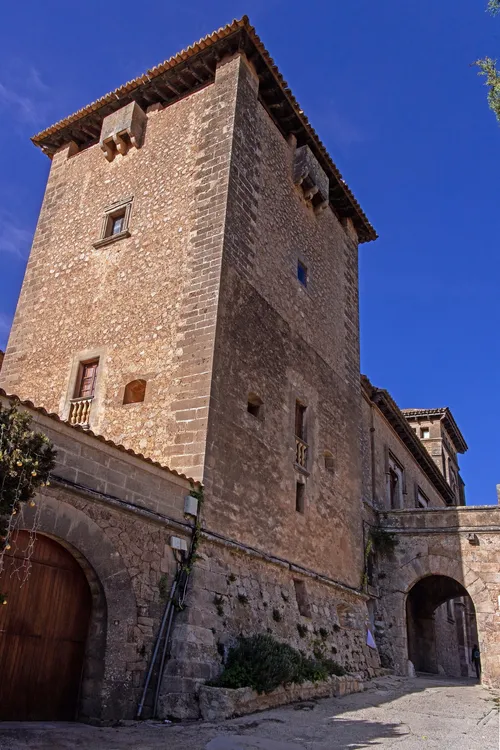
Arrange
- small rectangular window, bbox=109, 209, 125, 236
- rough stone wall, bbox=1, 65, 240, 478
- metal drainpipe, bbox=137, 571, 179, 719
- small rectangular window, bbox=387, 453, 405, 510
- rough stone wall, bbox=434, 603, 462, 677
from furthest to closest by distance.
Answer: rough stone wall, bbox=434, 603, 462, 677 → small rectangular window, bbox=387, 453, 405, 510 → small rectangular window, bbox=109, 209, 125, 236 → rough stone wall, bbox=1, 65, 240, 478 → metal drainpipe, bbox=137, 571, 179, 719

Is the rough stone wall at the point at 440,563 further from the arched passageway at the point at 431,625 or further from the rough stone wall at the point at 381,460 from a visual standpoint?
the arched passageway at the point at 431,625

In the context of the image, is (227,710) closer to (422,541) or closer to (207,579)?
(207,579)

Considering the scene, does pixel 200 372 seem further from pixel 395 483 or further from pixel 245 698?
pixel 395 483

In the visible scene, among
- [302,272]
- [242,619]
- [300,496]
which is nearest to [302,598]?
[300,496]

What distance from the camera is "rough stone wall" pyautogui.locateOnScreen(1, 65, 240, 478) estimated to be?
10.7 metres

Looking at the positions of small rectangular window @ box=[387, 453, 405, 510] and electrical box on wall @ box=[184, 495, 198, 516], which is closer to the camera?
electrical box on wall @ box=[184, 495, 198, 516]

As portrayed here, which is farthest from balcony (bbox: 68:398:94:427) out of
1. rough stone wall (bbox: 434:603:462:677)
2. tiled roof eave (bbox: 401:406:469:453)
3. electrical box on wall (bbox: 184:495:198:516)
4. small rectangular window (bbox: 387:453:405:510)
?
tiled roof eave (bbox: 401:406:469:453)

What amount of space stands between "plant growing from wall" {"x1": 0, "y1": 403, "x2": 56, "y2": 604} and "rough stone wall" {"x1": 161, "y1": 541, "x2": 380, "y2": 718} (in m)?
3.46

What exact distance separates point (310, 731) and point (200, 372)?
528 cm

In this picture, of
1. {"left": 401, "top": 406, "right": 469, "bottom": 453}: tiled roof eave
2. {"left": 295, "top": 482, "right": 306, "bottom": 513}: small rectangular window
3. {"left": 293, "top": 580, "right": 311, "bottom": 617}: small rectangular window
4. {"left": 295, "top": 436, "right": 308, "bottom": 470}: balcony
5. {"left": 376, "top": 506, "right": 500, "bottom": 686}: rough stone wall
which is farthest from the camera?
{"left": 401, "top": 406, "right": 469, "bottom": 453}: tiled roof eave

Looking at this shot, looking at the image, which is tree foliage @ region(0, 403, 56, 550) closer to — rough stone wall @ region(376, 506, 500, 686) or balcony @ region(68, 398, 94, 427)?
balcony @ region(68, 398, 94, 427)

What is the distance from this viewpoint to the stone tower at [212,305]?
10.8m

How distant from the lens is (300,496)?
12898 millimetres

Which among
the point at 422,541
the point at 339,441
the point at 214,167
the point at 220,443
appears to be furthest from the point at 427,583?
the point at 214,167
